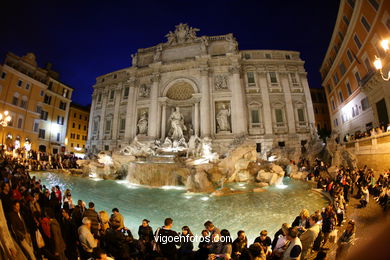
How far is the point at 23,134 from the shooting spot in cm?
2170

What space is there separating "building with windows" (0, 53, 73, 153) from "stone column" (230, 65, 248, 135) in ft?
72.8

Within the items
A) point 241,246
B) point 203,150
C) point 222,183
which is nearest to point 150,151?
point 203,150

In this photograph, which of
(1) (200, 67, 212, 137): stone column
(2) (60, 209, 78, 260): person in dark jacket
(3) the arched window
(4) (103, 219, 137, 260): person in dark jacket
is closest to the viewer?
(4) (103, 219, 137, 260): person in dark jacket

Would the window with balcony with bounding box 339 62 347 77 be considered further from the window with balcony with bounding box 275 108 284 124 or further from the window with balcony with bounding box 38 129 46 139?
the window with balcony with bounding box 38 129 46 139

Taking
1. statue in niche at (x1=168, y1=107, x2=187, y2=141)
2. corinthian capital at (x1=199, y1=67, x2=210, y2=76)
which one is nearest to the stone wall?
statue in niche at (x1=168, y1=107, x2=187, y2=141)

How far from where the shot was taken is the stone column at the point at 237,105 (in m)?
18.0

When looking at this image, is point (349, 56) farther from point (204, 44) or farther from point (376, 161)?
point (204, 44)

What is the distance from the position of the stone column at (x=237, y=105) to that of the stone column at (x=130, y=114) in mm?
11852

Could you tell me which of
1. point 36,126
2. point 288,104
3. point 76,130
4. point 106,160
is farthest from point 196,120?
point 76,130

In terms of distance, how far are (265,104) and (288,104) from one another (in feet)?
8.30

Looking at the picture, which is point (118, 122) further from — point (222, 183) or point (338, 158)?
point (338, 158)

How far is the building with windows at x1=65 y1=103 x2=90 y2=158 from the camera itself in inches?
1263

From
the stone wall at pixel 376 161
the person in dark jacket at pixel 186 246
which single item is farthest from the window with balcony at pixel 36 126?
the stone wall at pixel 376 161

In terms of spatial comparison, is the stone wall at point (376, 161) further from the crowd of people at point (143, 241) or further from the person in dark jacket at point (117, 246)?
the person in dark jacket at point (117, 246)
